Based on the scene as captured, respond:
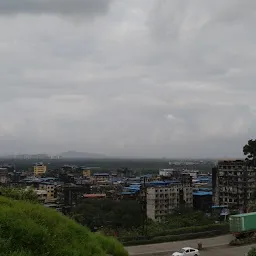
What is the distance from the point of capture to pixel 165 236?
819 inches

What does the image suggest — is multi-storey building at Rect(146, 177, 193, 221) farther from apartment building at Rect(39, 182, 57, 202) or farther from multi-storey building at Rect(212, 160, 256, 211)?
apartment building at Rect(39, 182, 57, 202)

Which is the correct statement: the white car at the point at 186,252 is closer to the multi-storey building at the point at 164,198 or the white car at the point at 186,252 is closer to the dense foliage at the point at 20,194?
the dense foliage at the point at 20,194

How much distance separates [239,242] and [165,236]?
3720mm

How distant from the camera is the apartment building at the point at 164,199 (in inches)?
2019

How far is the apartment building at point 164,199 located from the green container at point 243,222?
29163mm

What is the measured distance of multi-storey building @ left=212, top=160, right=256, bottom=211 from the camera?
158 feet

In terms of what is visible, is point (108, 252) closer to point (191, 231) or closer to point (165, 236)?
point (165, 236)

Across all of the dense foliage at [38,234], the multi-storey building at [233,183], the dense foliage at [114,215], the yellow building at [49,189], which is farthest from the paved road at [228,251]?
the yellow building at [49,189]

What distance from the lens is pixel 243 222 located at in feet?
68.7

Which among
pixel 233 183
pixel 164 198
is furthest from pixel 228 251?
pixel 164 198

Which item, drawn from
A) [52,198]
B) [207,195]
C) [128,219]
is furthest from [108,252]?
[52,198]

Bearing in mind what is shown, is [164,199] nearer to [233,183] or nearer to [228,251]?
[233,183]

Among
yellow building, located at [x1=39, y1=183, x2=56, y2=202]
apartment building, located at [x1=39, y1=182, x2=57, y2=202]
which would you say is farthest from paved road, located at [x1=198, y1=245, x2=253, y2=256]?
yellow building, located at [x1=39, y1=183, x2=56, y2=202]

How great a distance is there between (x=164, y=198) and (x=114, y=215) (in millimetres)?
13807
